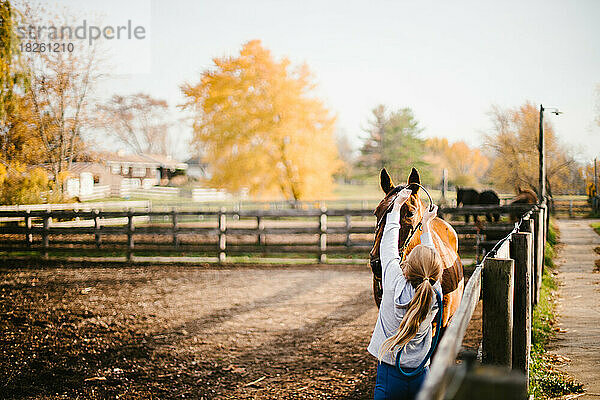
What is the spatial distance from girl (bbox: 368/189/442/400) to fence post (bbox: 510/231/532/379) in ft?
1.99

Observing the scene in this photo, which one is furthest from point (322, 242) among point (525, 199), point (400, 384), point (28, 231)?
point (400, 384)

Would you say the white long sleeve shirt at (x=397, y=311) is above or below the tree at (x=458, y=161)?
below

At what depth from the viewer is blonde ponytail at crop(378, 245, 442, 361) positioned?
1.90m

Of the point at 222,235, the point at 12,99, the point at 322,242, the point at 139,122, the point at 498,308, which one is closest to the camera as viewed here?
the point at 498,308

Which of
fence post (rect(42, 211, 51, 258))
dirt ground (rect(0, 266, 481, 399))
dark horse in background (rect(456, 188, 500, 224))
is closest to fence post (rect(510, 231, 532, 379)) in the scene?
dirt ground (rect(0, 266, 481, 399))

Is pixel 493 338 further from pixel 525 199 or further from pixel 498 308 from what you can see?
pixel 525 199

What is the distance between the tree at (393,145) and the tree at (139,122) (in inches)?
298

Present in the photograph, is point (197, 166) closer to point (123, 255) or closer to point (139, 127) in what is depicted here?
point (139, 127)

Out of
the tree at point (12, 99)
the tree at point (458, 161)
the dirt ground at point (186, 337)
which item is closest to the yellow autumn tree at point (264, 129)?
the tree at point (458, 161)

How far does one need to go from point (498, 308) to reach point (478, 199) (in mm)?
11525

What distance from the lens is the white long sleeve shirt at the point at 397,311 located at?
203 centimetres

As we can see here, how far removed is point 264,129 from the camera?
62.6 ft

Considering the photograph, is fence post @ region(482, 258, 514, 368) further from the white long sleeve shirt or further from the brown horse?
the brown horse

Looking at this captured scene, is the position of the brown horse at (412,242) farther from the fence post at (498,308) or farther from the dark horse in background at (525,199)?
the dark horse in background at (525,199)
